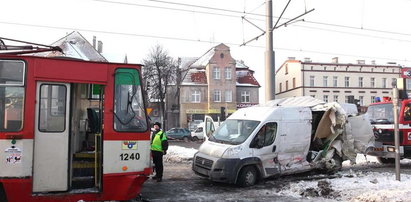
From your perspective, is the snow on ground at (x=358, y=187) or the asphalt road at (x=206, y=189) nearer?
the snow on ground at (x=358, y=187)

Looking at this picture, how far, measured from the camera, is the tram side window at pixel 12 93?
21.3 feet

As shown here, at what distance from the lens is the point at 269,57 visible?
15.2 m

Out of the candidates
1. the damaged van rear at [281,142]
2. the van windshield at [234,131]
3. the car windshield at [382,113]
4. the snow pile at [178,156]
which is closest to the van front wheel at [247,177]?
the damaged van rear at [281,142]

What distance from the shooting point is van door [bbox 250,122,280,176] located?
1062cm

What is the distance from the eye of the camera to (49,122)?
6730 mm

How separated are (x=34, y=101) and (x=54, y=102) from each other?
338 millimetres

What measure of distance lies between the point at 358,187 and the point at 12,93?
846cm

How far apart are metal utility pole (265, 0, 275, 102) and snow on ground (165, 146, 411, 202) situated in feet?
15.0

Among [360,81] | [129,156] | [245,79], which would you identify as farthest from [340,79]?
[129,156]

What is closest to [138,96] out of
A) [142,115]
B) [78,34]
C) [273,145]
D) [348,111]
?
[142,115]

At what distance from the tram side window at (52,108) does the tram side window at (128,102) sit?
94 cm

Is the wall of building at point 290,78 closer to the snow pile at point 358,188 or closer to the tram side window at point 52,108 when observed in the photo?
the snow pile at point 358,188

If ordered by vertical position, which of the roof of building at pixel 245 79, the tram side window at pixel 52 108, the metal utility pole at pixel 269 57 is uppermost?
the roof of building at pixel 245 79

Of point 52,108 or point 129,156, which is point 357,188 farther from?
point 52,108
